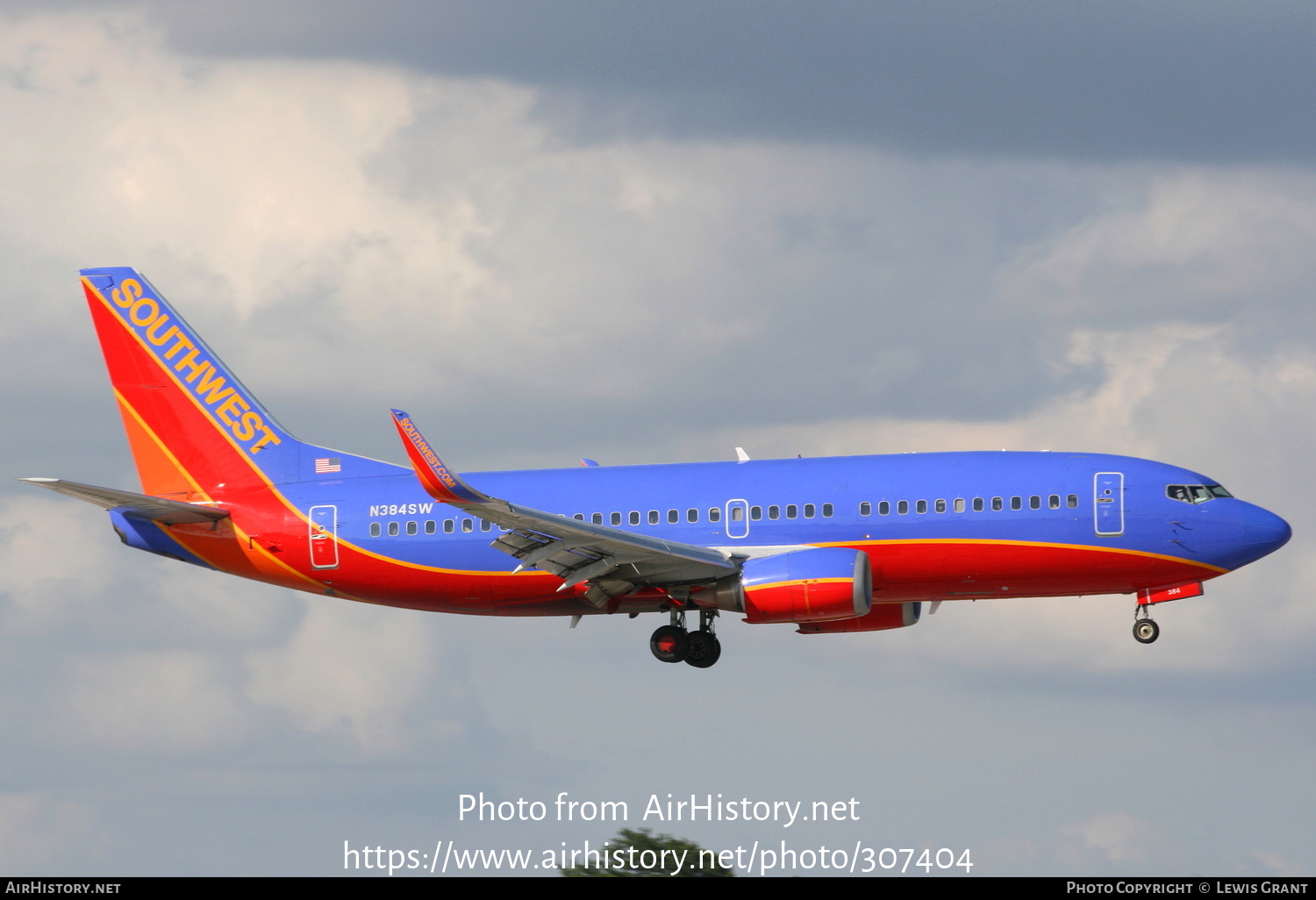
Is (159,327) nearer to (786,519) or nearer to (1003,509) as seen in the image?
(786,519)

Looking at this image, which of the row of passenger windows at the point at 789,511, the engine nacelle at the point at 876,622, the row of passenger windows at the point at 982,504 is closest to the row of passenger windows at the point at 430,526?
the row of passenger windows at the point at 789,511

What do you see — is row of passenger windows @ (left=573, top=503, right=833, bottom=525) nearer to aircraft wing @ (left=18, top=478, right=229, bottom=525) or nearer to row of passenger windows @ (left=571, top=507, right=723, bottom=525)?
row of passenger windows @ (left=571, top=507, right=723, bottom=525)

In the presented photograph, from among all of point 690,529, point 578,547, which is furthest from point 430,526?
point 690,529

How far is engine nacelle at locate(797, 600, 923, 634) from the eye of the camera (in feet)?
201

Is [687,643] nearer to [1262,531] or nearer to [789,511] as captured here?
[789,511]

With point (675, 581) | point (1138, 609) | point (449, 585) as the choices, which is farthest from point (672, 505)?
point (1138, 609)

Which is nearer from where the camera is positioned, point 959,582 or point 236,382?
point 959,582

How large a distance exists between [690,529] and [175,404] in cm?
1865

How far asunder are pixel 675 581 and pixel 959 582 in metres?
8.34

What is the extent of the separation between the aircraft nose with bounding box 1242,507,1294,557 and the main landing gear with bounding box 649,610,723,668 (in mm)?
16001

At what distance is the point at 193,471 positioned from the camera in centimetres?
6297

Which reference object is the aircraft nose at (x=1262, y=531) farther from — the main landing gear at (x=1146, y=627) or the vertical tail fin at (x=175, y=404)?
the vertical tail fin at (x=175, y=404)
